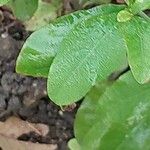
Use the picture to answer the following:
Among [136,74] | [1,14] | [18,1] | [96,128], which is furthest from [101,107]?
[1,14]

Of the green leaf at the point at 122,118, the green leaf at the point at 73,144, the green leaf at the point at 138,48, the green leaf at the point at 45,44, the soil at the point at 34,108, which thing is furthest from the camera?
the soil at the point at 34,108

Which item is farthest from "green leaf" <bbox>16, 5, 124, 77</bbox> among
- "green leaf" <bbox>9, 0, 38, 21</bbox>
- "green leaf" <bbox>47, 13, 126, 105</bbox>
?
"green leaf" <bbox>9, 0, 38, 21</bbox>

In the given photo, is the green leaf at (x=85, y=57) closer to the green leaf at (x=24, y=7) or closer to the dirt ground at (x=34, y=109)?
the green leaf at (x=24, y=7)

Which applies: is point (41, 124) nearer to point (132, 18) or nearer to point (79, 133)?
point (79, 133)

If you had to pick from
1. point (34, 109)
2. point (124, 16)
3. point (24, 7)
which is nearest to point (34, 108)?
point (34, 109)

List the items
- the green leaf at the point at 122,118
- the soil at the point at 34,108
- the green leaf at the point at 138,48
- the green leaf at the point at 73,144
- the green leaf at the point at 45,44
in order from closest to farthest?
the green leaf at the point at 138,48, the green leaf at the point at 45,44, the green leaf at the point at 122,118, the green leaf at the point at 73,144, the soil at the point at 34,108

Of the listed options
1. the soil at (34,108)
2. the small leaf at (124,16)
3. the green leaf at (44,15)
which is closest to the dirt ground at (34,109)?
the soil at (34,108)

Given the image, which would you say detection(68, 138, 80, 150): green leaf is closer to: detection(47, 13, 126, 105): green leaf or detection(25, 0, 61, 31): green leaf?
detection(25, 0, 61, 31): green leaf
